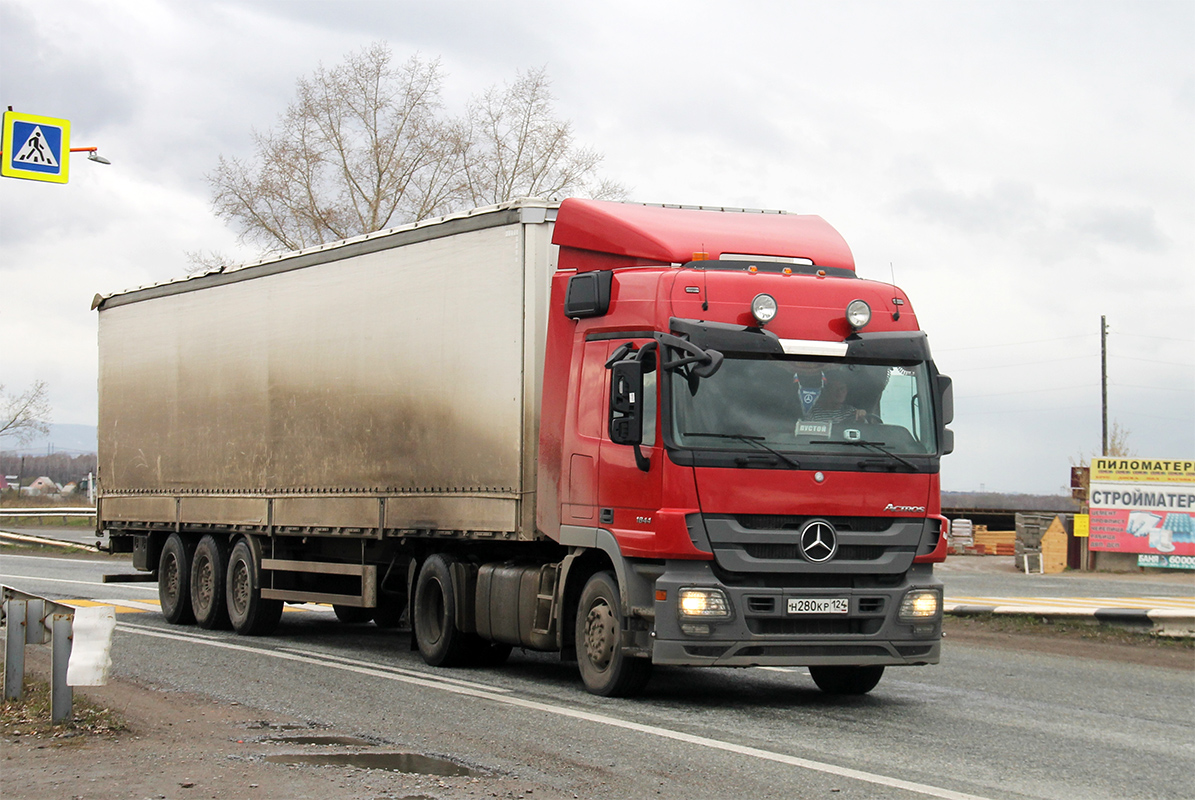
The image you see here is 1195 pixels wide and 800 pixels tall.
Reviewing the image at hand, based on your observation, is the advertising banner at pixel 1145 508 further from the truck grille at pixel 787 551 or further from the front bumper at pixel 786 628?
the truck grille at pixel 787 551

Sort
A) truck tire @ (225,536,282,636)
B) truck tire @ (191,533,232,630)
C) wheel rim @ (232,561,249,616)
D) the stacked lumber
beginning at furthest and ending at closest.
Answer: the stacked lumber < truck tire @ (191,533,232,630) < wheel rim @ (232,561,249,616) < truck tire @ (225,536,282,636)

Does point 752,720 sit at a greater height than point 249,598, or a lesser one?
lesser

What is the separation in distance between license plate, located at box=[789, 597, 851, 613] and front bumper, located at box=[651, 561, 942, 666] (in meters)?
0.02

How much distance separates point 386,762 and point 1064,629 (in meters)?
10.8

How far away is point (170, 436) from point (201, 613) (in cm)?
234

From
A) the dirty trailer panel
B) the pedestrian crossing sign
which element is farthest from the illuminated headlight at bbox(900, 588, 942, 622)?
the pedestrian crossing sign

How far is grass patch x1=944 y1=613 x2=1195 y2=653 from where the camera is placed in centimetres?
1502

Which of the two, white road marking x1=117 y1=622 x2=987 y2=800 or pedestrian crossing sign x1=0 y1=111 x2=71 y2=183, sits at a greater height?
pedestrian crossing sign x1=0 y1=111 x2=71 y2=183

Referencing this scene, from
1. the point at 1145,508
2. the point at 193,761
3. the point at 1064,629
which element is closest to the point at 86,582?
the point at 1064,629

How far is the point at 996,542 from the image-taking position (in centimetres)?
4512

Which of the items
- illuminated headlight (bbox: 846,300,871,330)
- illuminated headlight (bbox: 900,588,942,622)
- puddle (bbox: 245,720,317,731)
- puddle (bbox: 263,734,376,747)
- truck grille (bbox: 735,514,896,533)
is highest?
illuminated headlight (bbox: 846,300,871,330)

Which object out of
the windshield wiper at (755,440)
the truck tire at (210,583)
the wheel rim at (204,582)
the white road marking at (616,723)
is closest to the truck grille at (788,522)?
the windshield wiper at (755,440)

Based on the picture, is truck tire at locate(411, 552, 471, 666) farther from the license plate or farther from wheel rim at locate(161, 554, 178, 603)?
wheel rim at locate(161, 554, 178, 603)

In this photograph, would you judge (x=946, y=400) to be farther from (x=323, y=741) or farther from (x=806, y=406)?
(x=323, y=741)
